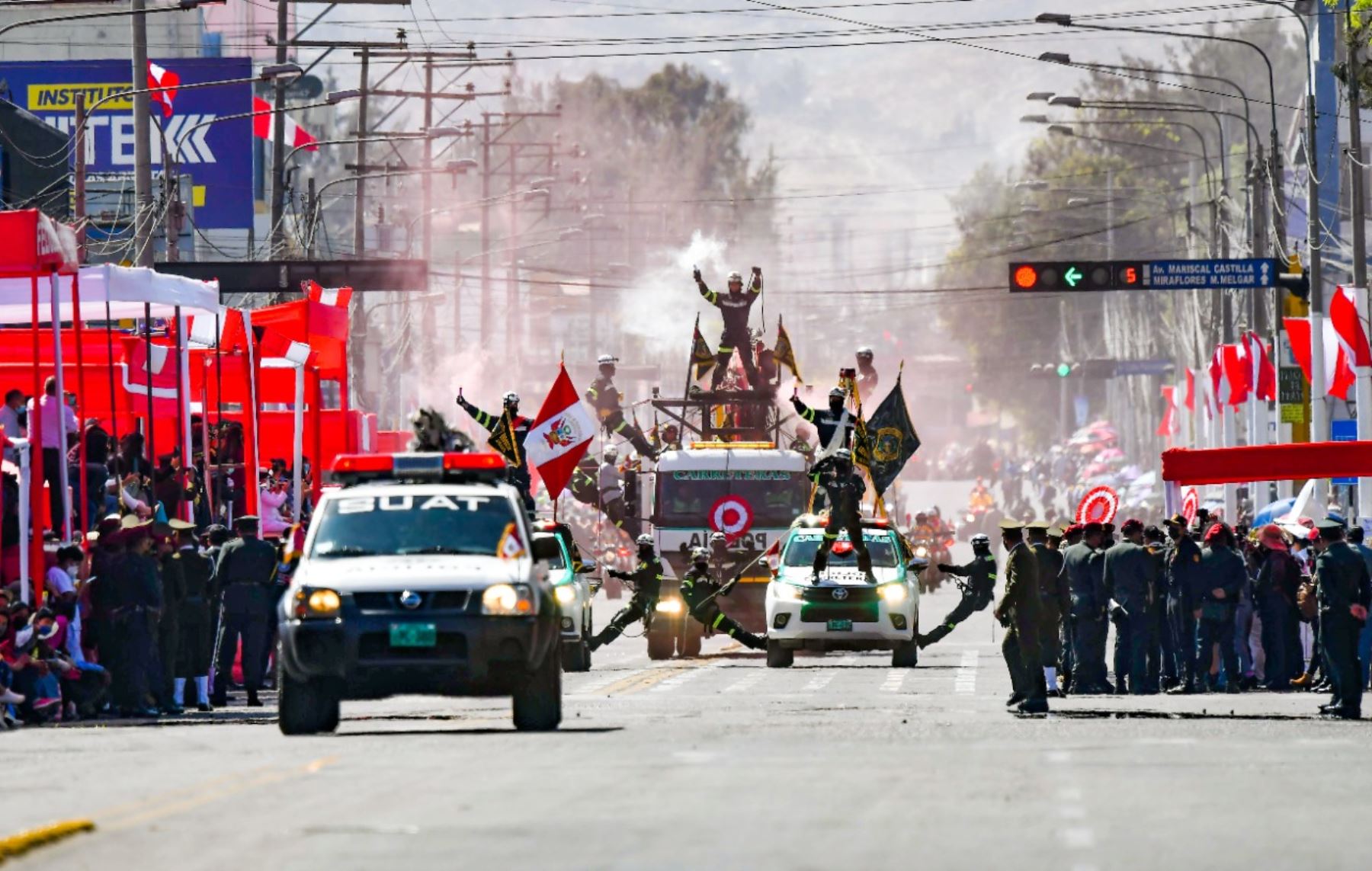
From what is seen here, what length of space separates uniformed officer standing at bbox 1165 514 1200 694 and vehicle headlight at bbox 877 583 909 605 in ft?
15.1

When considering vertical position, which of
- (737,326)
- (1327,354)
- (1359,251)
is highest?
(1359,251)

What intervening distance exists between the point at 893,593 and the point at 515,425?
6.64 m

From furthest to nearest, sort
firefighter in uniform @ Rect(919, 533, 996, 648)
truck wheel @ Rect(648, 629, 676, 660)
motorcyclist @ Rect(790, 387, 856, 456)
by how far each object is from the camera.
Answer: truck wheel @ Rect(648, 629, 676, 660), motorcyclist @ Rect(790, 387, 856, 456), firefighter in uniform @ Rect(919, 533, 996, 648)

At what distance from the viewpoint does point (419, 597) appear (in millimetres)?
18609

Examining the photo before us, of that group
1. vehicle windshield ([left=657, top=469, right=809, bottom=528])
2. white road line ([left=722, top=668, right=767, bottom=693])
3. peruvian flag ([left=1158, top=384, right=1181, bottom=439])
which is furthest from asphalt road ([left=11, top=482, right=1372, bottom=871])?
peruvian flag ([left=1158, top=384, right=1181, bottom=439])

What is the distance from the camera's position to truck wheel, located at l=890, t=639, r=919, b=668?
31.9 metres

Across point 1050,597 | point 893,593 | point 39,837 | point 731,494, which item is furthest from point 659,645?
point 39,837

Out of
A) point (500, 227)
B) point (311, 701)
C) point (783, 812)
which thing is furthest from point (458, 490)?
point (500, 227)

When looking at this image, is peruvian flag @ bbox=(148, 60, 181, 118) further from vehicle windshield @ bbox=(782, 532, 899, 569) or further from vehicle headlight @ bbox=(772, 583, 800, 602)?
vehicle headlight @ bbox=(772, 583, 800, 602)

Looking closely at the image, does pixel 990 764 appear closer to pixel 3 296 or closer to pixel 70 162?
pixel 3 296

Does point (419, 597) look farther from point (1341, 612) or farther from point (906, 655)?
point (906, 655)

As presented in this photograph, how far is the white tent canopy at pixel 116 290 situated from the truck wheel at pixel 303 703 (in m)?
8.09

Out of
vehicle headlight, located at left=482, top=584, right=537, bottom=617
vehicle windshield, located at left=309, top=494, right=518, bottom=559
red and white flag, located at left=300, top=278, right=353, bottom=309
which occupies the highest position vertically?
red and white flag, located at left=300, top=278, right=353, bottom=309

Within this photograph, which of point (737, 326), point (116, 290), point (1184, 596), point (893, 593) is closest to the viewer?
point (1184, 596)
